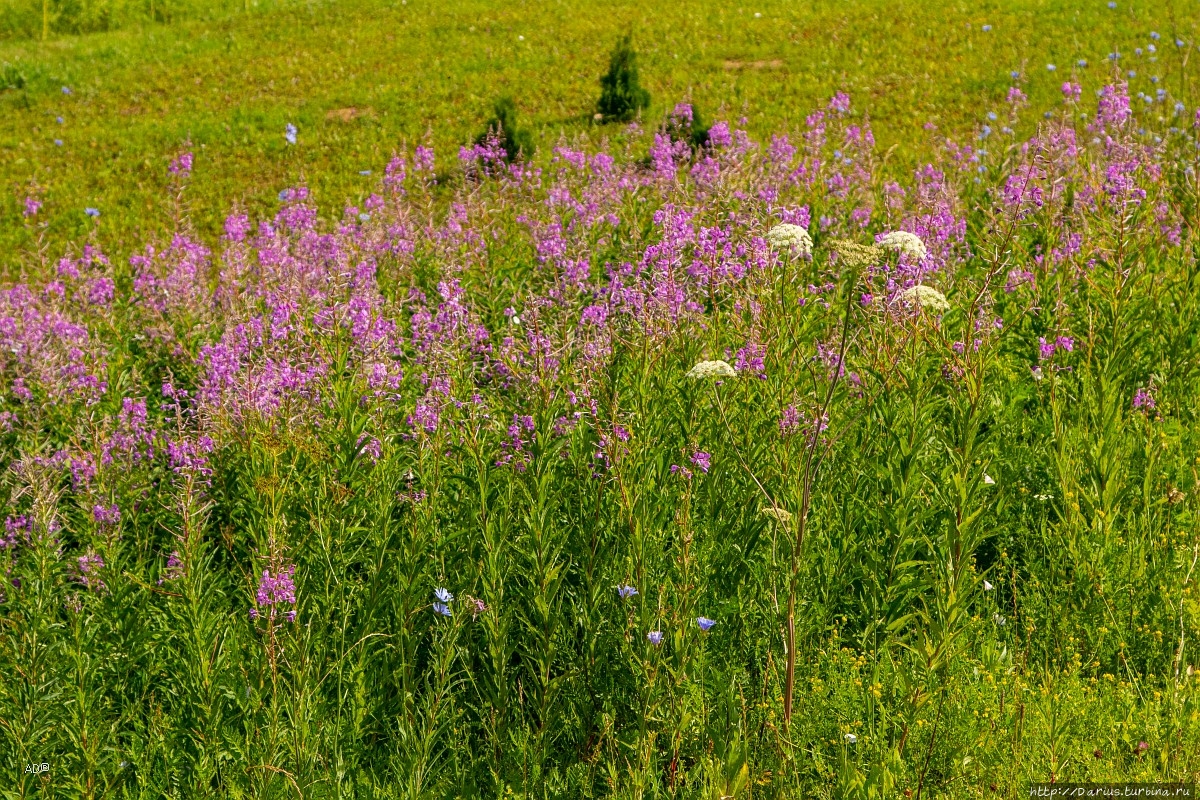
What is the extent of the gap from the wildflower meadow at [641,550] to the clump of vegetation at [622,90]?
712 centimetres

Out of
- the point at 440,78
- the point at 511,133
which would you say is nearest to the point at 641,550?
the point at 511,133

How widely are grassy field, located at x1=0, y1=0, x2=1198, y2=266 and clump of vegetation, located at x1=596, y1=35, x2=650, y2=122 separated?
0.40m

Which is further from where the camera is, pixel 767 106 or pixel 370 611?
pixel 767 106

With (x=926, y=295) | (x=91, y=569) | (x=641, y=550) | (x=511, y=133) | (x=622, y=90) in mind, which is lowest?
(x=91, y=569)

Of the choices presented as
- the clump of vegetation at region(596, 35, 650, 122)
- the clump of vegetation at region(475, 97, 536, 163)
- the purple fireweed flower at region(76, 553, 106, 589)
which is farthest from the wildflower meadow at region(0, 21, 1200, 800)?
the clump of vegetation at region(596, 35, 650, 122)

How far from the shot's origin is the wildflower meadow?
123 inches

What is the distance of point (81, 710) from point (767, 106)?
10694 mm

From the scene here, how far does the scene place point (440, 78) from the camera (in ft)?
46.1

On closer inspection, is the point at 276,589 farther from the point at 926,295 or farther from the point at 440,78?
the point at 440,78

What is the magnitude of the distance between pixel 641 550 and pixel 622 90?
9.54 m

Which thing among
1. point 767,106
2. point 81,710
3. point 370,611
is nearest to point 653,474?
point 370,611

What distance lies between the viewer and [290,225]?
23.1 ft

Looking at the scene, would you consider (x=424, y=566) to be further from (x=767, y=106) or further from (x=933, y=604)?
(x=767, y=106)

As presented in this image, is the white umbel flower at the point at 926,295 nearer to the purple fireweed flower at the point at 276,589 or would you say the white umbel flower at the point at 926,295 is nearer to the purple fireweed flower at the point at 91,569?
the purple fireweed flower at the point at 276,589
